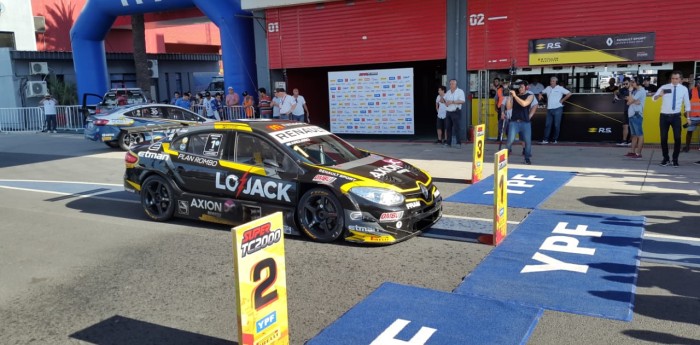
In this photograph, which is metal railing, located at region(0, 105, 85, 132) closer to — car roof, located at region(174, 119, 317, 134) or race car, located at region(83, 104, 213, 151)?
race car, located at region(83, 104, 213, 151)

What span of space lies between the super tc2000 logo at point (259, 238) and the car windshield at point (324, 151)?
126 inches

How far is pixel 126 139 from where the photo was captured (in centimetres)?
1647

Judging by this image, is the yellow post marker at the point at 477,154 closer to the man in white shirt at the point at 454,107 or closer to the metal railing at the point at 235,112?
the man in white shirt at the point at 454,107

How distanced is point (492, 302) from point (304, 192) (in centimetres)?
277

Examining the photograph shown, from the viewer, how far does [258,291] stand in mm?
3689

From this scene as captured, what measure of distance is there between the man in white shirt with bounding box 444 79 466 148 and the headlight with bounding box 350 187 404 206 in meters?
8.80

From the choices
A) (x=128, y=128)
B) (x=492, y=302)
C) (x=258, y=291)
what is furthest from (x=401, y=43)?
(x=258, y=291)

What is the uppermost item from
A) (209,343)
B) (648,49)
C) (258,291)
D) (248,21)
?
(248,21)

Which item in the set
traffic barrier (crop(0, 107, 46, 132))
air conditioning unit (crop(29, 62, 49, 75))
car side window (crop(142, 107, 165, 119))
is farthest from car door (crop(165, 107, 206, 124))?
air conditioning unit (crop(29, 62, 49, 75))

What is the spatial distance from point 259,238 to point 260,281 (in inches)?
11.4

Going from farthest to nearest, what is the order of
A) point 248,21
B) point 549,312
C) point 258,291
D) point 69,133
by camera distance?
point 69,133 → point 248,21 → point 549,312 → point 258,291

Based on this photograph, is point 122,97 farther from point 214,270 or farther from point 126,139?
point 214,270

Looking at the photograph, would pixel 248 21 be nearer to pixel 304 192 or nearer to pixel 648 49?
pixel 648 49

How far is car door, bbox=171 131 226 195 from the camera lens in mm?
7523
